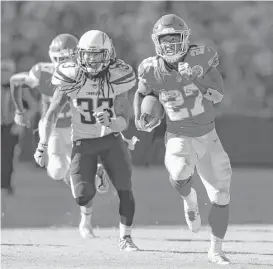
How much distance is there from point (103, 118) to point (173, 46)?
933 mm

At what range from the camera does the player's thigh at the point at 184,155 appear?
8164 millimetres

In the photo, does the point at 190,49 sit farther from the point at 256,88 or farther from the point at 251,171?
the point at 256,88

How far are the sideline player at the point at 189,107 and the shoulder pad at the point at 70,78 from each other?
698mm

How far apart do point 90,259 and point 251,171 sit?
1125 centimetres

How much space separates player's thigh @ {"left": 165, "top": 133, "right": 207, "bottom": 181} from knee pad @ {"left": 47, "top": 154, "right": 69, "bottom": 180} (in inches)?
101

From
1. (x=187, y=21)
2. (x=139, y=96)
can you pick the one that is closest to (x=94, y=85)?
(x=139, y=96)

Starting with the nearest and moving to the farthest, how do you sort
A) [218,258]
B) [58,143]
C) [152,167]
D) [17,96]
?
[218,258] → [58,143] → [17,96] → [152,167]

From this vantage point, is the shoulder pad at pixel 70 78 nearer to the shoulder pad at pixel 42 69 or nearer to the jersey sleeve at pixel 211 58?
the jersey sleeve at pixel 211 58

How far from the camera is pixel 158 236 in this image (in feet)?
32.4

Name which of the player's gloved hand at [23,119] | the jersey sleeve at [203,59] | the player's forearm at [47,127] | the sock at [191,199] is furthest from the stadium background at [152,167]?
the jersey sleeve at [203,59]

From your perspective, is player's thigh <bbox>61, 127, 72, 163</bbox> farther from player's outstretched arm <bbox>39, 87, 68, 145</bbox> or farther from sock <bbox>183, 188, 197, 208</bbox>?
sock <bbox>183, 188, 197, 208</bbox>

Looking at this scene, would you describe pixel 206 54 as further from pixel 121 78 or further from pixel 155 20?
pixel 155 20

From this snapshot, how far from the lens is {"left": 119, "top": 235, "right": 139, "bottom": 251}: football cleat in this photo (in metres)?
8.77

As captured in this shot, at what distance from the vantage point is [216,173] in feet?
26.5
